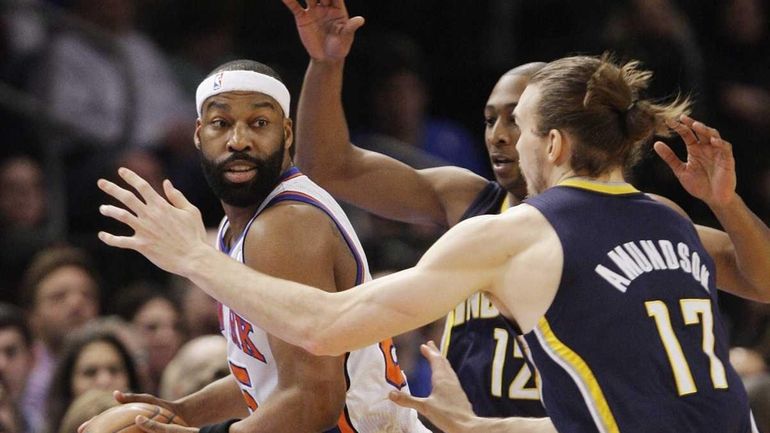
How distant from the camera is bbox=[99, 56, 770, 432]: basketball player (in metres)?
4.09

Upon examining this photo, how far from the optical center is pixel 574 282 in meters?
4.12

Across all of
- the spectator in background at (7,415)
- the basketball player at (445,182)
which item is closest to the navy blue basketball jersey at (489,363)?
the basketball player at (445,182)

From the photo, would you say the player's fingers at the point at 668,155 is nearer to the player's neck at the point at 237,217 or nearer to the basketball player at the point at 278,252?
the basketball player at the point at 278,252

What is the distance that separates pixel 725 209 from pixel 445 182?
1385 millimetres

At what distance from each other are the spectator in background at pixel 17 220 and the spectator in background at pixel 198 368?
7.57 feet

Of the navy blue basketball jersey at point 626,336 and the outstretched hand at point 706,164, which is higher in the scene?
the outstretched hand at point 706,164

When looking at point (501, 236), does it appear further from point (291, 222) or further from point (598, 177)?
point (291, 222)

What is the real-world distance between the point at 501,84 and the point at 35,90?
5359 millimetres

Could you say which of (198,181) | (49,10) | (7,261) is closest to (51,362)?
(7,261)

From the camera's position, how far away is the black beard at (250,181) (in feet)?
16.2

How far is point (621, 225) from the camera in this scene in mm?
4238

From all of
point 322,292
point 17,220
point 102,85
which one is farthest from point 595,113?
point 102,85

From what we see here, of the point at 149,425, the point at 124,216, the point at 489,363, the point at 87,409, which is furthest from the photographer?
the point at 87,409

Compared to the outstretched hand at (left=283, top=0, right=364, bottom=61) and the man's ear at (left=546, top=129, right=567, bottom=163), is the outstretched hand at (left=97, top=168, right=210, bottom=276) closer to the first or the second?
the man's ear at (left=546, top=129, right=567, bottom=163)
